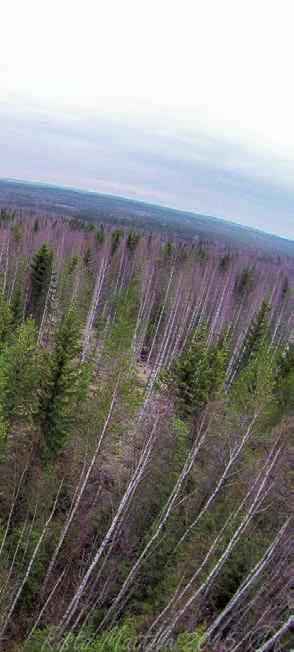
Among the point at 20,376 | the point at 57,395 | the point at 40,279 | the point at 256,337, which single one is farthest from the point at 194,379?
the point at 40,279

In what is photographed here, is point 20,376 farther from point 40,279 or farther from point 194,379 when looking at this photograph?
point 40,279

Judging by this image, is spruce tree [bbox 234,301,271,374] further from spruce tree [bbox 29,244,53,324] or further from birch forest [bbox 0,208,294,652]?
spruce tree [bbox 29,244,53,324]

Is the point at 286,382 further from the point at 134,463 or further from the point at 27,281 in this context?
the point at 27,281

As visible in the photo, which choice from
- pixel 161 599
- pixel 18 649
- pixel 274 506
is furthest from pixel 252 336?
pixel 18 649

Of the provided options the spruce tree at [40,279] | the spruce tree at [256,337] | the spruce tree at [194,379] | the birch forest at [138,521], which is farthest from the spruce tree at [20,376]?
the spruce tree at [256,337]

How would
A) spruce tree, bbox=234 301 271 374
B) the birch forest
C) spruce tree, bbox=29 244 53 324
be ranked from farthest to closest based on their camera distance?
spruce tree, bbox=234 301 271 374, spruce tree, bbox=29 244 53 324, the birch forest

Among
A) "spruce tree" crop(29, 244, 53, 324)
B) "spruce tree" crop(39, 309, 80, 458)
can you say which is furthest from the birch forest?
"spruce tree" crop(29, 244, 53, 324)
